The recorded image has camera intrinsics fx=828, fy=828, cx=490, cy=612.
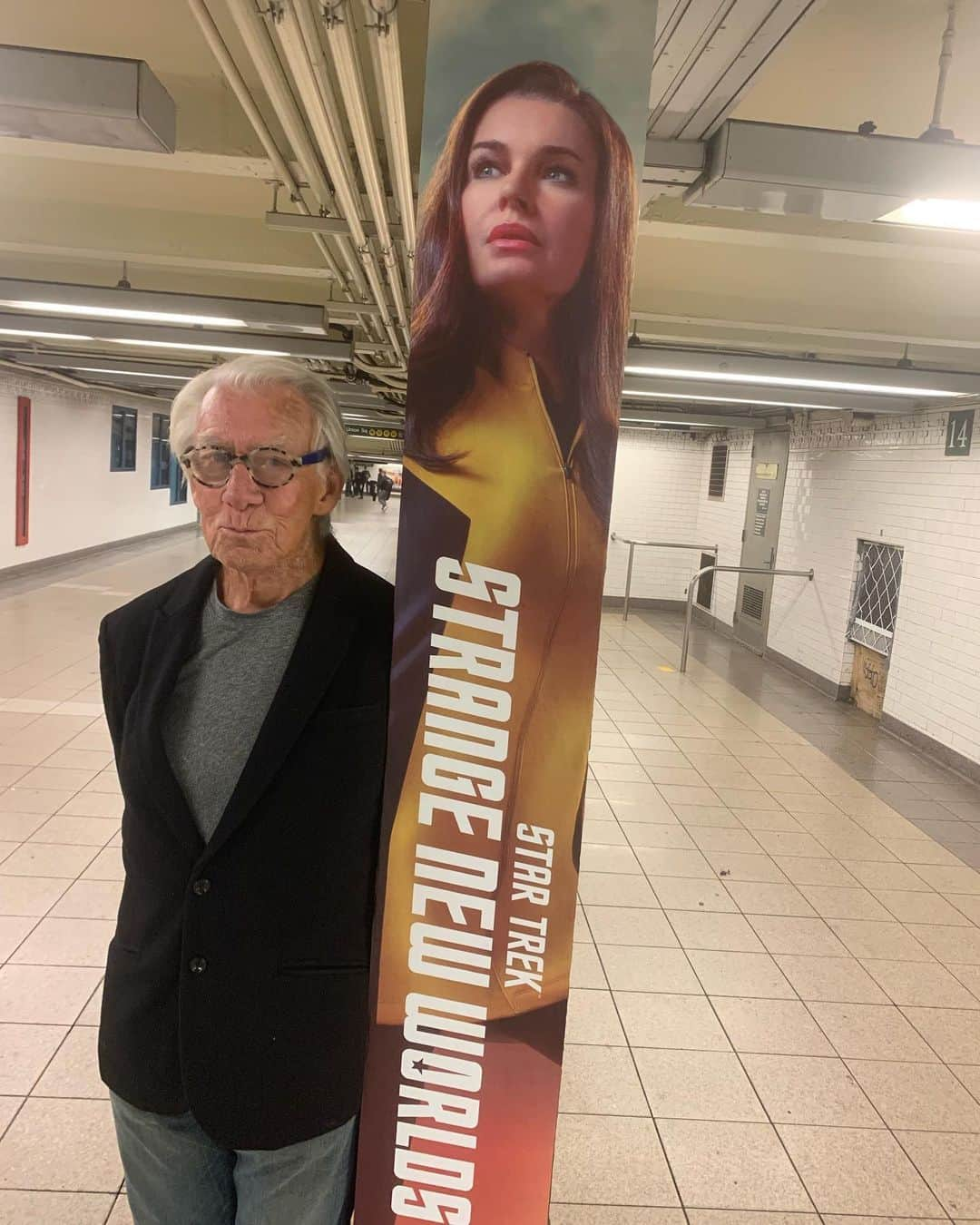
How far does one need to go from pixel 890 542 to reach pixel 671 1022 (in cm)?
559

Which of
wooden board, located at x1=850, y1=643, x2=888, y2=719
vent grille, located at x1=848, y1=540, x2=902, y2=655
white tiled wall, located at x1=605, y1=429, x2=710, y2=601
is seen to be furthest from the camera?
white tiled wall, located at x1=605, y1=429, x2=710, y2=601

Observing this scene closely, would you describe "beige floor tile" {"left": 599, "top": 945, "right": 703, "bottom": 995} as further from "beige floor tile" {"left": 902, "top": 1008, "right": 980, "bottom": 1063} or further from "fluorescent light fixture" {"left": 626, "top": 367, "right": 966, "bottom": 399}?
"fluorescent light fixture" {"left": 626, "top": 367, "right": 966, "bottom": 399}

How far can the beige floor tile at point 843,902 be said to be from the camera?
3951 millimetres

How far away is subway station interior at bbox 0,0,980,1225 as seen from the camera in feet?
6.94

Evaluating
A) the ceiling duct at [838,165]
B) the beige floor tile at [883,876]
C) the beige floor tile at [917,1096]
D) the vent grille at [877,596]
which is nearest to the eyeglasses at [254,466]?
the ceiling duct at [838,165]

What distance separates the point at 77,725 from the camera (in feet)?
18.9

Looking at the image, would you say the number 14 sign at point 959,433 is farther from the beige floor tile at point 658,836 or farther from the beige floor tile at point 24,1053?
the beige floor tile at point 24,1053

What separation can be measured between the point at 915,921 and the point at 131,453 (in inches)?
592

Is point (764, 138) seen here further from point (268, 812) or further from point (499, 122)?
point (268, 812)

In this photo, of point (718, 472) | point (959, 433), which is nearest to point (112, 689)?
point (959, 433)

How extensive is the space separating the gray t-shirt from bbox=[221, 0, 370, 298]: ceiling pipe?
4.25 feet

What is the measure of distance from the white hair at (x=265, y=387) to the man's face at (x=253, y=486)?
11mm

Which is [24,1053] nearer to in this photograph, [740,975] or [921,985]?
[740,975]

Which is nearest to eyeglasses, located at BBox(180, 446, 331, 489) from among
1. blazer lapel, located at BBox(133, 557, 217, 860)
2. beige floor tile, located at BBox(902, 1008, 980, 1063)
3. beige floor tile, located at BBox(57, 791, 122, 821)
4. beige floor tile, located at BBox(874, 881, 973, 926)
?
blazer lapel, located at BBox(133, 557, 217, 860)
